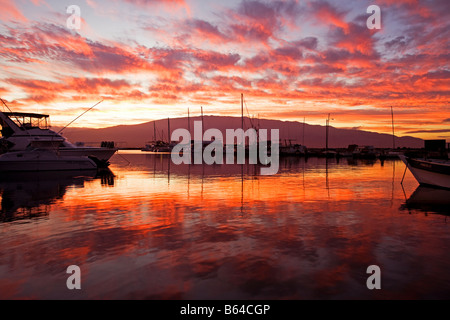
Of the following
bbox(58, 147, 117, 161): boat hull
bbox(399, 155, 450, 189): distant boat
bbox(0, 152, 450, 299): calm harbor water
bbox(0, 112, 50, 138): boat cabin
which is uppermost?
bbox(0, 112, 50, 138): boat cabin

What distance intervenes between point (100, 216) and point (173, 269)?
7.13 m

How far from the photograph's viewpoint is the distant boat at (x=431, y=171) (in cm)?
2108

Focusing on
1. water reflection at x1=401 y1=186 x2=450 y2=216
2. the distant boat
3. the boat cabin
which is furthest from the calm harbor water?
the boat cabin

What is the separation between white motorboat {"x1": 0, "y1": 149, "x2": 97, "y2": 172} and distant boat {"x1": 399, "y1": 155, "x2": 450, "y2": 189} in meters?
34.8

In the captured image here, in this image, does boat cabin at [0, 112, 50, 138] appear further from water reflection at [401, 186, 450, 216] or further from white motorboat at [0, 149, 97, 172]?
water reflection at [401, 186, 450, 216]

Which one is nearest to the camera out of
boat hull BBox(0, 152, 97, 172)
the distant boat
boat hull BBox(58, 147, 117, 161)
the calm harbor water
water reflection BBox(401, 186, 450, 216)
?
the calm harbor water

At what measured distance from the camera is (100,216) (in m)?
13.1

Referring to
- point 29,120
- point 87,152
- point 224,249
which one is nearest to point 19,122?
point 29,120

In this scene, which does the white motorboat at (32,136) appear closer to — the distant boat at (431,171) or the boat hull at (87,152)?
the boat hull at (87,152)

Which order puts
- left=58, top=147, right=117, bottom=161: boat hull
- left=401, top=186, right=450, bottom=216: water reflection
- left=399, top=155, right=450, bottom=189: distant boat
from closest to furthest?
1. left=401, top=186, right=450, bottom=216: water reflection
2. left=399, top=155, right=450, bottom=189: distant boat
3. left=58, top=147, right=117, bottom=161: boat hull

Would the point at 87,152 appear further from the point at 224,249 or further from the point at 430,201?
the point at 430,201

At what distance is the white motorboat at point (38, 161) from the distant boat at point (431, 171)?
114 ft

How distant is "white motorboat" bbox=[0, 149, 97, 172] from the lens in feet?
115
